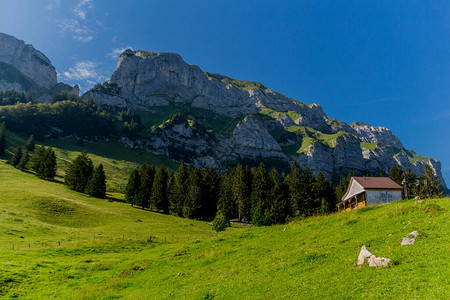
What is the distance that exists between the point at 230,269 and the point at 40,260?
Result: 94.8ft

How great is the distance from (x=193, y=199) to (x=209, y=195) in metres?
9.22

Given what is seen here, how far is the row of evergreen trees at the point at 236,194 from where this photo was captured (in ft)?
252

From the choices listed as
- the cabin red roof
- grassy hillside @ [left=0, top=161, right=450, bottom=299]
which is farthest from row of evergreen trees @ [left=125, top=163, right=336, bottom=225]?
grassy hillside @ [left=0, top=161, right=450, bottom=299]

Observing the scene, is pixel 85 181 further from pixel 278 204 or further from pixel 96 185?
pixel 278 204

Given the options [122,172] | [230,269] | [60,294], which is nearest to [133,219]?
[60,294]

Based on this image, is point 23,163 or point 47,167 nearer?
point 47,167

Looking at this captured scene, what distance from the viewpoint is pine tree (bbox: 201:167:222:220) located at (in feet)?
314

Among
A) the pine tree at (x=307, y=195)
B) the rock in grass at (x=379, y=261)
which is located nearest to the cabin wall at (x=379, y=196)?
Answer: the pine tree at (x=307, y=195)

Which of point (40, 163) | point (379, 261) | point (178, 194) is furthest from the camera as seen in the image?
point (40, 163)

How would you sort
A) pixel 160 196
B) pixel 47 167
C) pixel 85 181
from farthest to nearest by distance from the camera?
1. pixel 47 167
2. pixel 85 181
3. pixel 160 196

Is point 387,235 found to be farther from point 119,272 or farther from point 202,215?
point 202,215

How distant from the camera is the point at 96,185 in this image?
3888 inches

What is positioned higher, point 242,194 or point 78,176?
point 242,194

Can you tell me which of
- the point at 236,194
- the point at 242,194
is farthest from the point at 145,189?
the point at 242,194
